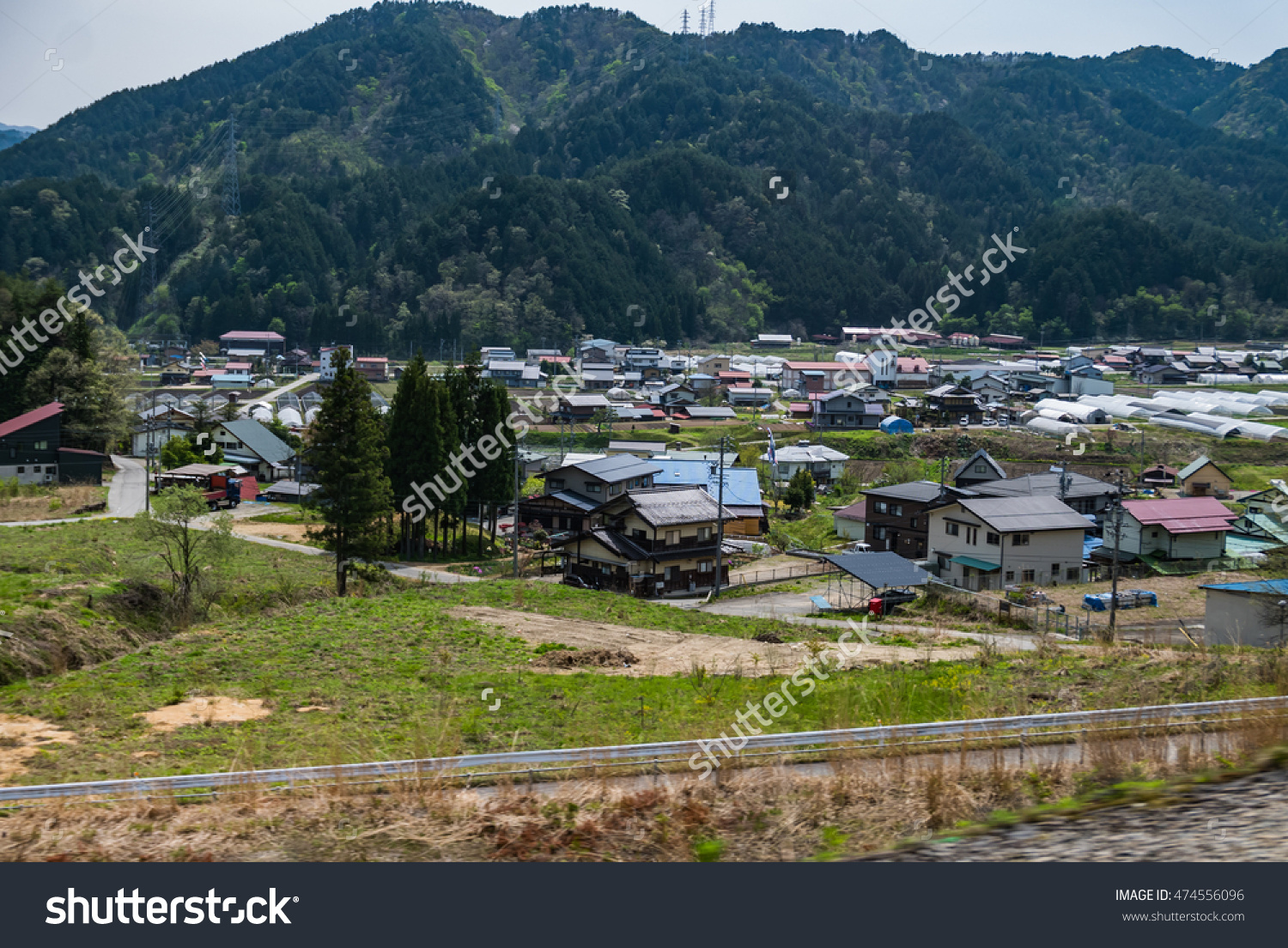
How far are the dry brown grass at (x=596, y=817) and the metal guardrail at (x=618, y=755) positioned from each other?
22cm

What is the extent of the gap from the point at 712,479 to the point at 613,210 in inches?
2474

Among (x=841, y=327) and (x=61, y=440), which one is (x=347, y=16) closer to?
(x=841, y=327)

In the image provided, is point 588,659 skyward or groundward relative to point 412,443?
groundward

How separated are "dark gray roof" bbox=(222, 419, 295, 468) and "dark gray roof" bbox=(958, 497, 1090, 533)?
71.3ft

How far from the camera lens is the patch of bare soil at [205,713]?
679 centimetres

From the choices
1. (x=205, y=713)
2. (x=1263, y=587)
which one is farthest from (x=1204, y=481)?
(x=205, y=713)

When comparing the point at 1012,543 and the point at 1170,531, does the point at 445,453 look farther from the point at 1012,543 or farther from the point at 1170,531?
the point at 1170,531

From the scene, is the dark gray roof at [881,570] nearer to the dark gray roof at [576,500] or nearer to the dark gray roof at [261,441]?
the dark gray roof at [576,500]

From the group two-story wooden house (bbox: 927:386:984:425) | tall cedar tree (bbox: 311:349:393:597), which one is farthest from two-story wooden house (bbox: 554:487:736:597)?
two-story wooden house (bbox: 927:386:984:425)

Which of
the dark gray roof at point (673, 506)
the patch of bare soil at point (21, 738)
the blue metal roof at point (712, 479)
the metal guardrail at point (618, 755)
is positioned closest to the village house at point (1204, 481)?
the blue metal roof at point (712, 479)

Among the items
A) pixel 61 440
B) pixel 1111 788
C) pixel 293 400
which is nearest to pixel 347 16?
pixel 293 400

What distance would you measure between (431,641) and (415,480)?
10209 mm

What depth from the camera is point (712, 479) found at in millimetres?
26547

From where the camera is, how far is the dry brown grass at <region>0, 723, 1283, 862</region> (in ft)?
11.7
